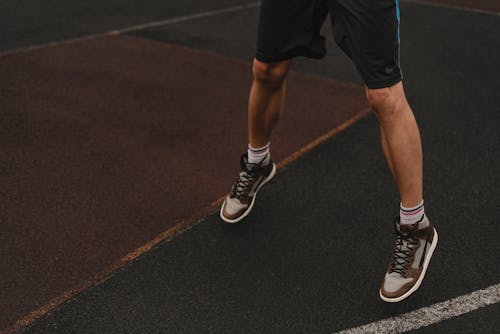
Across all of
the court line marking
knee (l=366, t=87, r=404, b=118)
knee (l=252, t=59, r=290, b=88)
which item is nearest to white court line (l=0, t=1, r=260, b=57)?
the court line marking

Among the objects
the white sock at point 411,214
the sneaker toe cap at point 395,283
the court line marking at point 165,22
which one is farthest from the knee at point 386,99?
the court line marking at point 165,22

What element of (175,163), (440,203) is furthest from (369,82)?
(175,163)

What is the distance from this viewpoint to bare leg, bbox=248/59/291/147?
3.11m

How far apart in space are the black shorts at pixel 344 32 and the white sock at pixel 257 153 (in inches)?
21.1

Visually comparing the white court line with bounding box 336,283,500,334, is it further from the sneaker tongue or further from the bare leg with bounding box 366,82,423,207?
the bare leg with bounding box 366,82,423,207

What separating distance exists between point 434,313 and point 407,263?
232 millimetres

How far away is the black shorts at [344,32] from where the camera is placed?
8.36ft

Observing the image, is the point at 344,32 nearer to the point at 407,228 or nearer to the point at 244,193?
the point at 407,228

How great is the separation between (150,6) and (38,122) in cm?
385

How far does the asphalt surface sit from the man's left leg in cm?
10

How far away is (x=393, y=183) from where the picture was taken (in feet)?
12.5

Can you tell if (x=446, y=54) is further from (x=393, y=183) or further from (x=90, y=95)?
(x=90, y=95)

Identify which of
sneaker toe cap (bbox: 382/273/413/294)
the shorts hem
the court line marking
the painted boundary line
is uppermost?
the shorts hem

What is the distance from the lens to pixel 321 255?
3.17 meters
